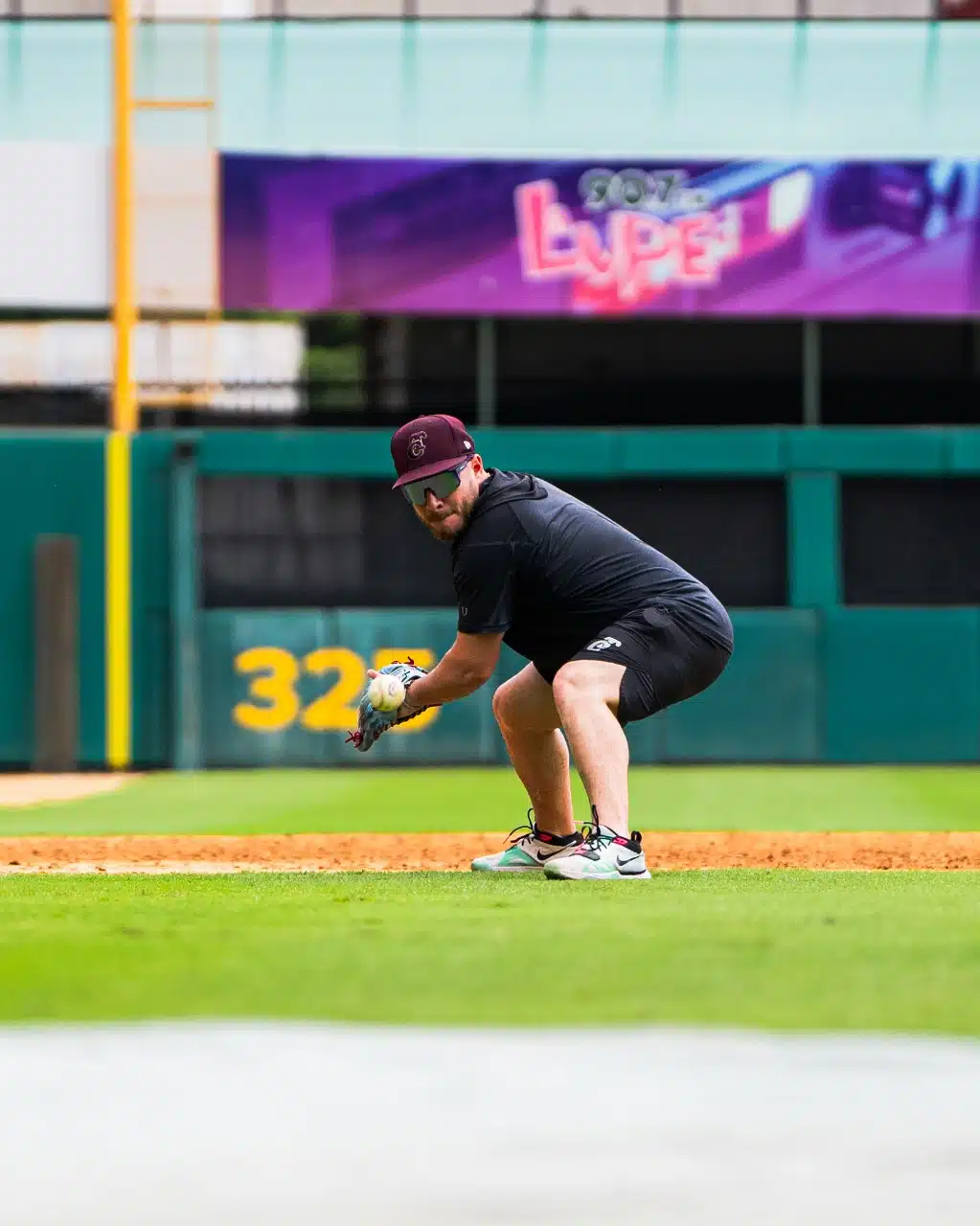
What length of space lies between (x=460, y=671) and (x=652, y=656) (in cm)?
54

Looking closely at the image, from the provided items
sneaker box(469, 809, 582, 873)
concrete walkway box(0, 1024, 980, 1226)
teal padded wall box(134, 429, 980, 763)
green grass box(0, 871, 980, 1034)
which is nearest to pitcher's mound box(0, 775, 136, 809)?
teal padded wall box(134, 429, 980, 763)

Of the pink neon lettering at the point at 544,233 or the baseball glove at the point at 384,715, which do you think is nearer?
the baseball glove at the point at 384,715

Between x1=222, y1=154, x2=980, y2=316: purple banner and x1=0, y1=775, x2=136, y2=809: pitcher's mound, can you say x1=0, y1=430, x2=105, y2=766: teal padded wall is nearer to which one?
x1=0, y1=775, x2=136, y2=809: pitcher's mound

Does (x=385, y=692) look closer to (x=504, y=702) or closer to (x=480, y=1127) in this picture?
(x=504, y=702)

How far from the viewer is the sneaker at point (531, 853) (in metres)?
5.89

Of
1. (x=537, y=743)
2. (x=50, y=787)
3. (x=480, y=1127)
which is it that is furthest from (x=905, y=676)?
(x=480, y=1127)

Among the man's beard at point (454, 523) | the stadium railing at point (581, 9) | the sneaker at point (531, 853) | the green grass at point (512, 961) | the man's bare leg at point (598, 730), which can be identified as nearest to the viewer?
the green grass at point (512, 961)

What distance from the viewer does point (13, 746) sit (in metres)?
13.8

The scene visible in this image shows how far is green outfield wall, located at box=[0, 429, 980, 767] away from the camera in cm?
1384

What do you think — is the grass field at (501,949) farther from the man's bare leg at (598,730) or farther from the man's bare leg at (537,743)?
the man's bare leg at (537,743)

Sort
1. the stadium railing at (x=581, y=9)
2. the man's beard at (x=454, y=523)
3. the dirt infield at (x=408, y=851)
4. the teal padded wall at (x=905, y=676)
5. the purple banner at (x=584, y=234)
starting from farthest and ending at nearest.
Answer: the stadium railing at (x=581, y=9) < the purple banner at (x=584, y=234) < the teal padded wall at (x=905, y=676) < the dirt infield at (x=408, y=851) < the man's beard at (x=454, y=523)

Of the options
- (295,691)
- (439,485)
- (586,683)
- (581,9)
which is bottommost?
(295,691)

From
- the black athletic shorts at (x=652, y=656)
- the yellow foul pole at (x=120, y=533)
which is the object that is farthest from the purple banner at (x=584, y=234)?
the black athletic shorts at (x=652, y=656)

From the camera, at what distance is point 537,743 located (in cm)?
577
